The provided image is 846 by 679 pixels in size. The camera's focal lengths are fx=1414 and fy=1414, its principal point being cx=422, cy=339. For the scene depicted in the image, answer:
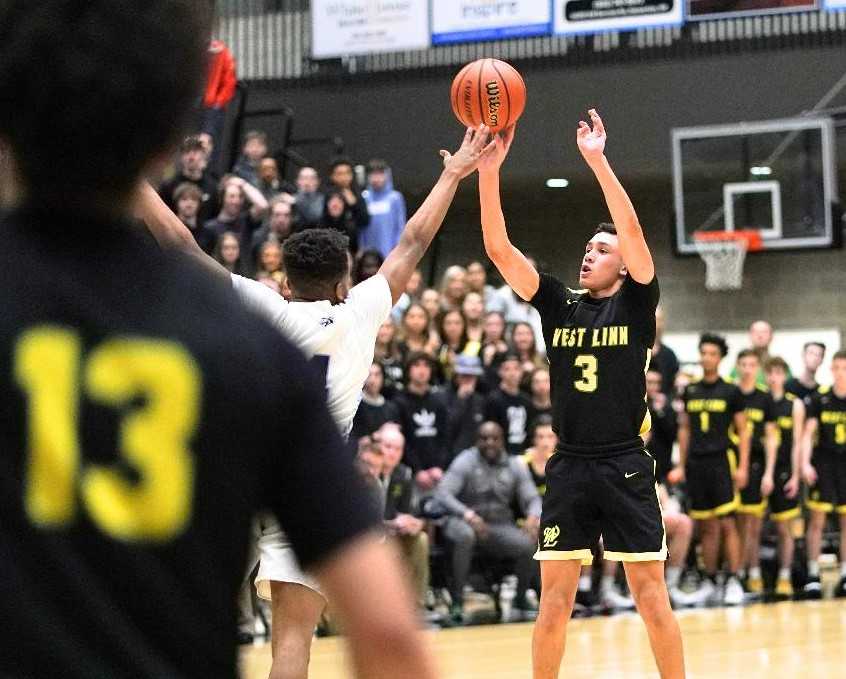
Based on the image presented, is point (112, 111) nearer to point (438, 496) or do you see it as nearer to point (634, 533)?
point (634, 533)

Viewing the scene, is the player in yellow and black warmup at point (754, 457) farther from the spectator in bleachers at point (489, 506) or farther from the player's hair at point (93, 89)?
the player's hair at point (93, 89)

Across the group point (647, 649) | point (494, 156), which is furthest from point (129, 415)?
point (647, 649)

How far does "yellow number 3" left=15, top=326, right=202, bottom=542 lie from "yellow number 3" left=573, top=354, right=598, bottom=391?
448 cm

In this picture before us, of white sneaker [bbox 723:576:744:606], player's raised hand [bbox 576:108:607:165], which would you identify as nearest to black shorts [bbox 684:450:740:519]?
white sneaker [bbox 723:576:744:606]

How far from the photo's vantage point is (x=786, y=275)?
1792 centimetres

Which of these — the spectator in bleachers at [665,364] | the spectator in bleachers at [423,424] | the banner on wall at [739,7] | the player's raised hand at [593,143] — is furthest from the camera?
the banner on wall at [739,7]

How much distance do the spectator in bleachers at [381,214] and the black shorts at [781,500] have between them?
165 inches

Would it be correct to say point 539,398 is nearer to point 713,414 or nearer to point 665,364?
point 713,414

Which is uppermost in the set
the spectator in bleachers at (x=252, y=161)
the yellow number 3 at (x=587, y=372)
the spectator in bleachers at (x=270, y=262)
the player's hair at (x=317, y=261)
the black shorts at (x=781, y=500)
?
the spectator in bleachers at (x=252, y=161)

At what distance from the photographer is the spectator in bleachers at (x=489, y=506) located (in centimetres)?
1058

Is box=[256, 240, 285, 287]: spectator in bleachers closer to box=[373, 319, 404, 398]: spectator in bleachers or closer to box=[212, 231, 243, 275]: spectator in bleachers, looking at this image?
box=[212, 231, 243, 275]: spectator in bleachers

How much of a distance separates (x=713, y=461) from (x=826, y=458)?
4.05 feet

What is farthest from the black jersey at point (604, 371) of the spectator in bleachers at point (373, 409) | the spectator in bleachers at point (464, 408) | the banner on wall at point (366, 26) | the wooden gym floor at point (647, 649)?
the banner on wall at point (366, 26)

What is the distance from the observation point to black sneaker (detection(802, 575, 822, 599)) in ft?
38.6
